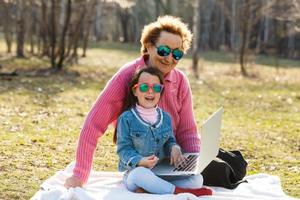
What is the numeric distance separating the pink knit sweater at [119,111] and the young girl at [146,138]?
0.40 feet

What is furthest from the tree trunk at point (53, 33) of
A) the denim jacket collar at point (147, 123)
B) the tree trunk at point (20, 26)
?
the denim jacket collar at point (147, 123)

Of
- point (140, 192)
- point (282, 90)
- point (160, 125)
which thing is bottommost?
point (282, 90)

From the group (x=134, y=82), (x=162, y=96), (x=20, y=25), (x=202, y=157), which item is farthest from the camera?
(x=20, y=25)

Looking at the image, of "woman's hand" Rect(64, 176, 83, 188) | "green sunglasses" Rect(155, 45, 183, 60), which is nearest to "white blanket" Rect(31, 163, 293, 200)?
"woman's hand" Rect(64, 176, 83, 188)

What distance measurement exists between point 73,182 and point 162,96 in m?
1.02

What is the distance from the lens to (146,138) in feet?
15.5

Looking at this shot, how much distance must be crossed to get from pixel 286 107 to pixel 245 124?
9.11ft

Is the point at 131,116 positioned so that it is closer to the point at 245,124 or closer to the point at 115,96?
the point at 115,96

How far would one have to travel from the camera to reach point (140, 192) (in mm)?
4555

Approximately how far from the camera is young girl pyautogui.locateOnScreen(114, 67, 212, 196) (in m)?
4.54

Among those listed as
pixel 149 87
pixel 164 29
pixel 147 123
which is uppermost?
pixel 164 29

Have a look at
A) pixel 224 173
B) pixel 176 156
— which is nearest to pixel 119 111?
pixel 176 156

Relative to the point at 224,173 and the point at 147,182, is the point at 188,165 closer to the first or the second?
the point at 224,173

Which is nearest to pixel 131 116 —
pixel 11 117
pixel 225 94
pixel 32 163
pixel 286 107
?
pixel 32 163
